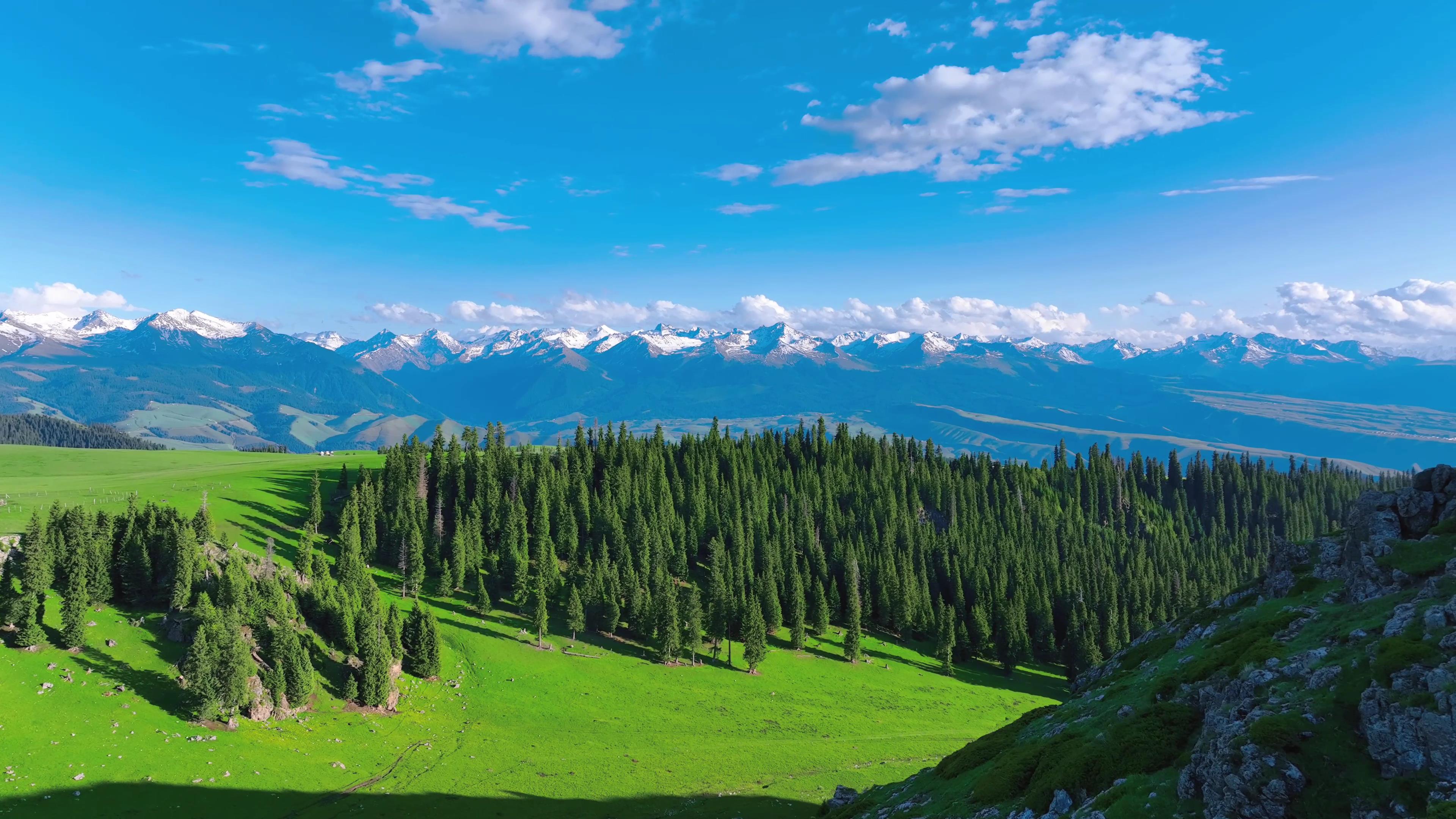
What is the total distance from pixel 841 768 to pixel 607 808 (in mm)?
29351

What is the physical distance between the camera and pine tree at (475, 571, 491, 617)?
120m

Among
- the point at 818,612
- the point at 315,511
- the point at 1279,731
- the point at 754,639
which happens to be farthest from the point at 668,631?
the point at 1279,731

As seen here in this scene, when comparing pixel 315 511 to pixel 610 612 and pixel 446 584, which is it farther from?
pixel 610 612

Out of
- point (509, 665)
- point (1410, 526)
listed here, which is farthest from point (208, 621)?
point (1410, 526)

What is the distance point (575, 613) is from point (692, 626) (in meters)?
20.6

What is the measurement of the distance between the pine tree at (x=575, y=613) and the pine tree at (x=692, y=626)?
17.8 metres

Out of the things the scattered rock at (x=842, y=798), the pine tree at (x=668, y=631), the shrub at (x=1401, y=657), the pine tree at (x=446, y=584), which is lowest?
the pine tree at (x=668, y=631)

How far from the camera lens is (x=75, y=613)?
7750cm

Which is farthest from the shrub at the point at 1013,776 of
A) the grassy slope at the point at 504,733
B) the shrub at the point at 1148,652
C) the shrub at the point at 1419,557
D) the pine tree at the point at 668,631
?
the pine tree at the point at 668,631

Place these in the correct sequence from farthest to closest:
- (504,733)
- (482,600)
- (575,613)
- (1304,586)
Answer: (482,600)
(575,613)
(504,733)
(1304,586)

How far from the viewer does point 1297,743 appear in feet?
93.6

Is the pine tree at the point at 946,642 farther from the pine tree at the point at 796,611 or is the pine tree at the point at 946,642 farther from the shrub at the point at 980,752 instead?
the shrub at the point at 980,752

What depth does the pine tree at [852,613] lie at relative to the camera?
13375 centimetres

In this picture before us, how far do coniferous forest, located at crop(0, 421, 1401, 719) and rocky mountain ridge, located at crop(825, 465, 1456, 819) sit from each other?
2734 inches
